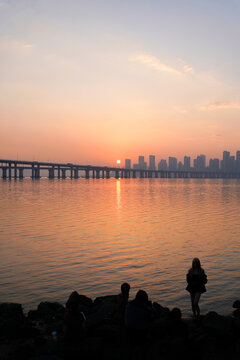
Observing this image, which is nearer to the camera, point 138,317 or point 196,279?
point 138,317

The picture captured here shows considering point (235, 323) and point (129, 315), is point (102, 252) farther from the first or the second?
point (129, 315)

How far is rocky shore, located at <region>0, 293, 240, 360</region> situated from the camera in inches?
347

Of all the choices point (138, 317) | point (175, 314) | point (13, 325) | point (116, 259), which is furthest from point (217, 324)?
point (116, 259)

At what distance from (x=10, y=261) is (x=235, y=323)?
13971 mm

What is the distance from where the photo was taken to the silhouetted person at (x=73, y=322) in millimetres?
8675

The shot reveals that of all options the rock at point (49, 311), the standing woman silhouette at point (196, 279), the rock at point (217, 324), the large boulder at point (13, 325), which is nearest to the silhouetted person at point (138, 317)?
the rock at point (217, 324)

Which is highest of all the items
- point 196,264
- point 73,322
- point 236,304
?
point 196,264

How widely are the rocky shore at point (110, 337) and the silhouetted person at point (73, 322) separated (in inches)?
4.3

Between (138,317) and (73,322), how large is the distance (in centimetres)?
181

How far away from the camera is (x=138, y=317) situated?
7918mm

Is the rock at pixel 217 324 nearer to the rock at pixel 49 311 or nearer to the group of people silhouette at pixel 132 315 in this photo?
the group of people silhouette at pixel 132 315

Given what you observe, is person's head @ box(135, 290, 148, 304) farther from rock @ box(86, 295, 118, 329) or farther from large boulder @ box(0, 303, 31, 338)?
large boulder @ box(0, 303, 31, 338)

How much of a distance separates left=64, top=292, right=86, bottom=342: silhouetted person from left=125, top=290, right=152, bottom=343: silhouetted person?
4.50 ft

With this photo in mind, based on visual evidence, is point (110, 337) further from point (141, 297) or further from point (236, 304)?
point (236, 304)
